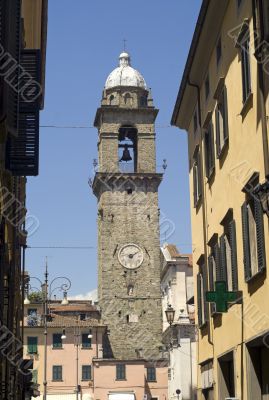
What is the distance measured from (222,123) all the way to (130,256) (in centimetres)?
5594

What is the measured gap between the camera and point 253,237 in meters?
Answer: 12.6

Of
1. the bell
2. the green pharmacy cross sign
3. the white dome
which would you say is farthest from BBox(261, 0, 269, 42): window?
the white dome

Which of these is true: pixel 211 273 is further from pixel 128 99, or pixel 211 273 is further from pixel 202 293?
pixel 128 99

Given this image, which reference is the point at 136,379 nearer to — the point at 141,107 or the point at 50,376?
the point at 50,376

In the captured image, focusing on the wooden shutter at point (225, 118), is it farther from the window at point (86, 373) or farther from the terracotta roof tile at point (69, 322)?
the window at point (86, 373)

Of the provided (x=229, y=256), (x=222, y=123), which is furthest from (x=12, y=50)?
(x=229, y=256)

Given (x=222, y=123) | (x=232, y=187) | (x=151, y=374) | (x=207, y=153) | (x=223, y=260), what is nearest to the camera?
(x=232, y=187)

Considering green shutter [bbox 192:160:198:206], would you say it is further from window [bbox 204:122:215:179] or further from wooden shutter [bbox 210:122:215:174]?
wooden shutter [bbox 210:122:215:174]

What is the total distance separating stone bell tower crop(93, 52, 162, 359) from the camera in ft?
227

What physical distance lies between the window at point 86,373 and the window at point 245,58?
2173 inches

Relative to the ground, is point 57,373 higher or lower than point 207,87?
lower

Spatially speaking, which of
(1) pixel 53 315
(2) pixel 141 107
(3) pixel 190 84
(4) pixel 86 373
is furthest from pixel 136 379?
(3) pixel 190 84

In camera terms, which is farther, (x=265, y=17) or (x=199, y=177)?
(x=199, y=177)

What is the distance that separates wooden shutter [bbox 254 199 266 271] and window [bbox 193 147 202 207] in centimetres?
667
